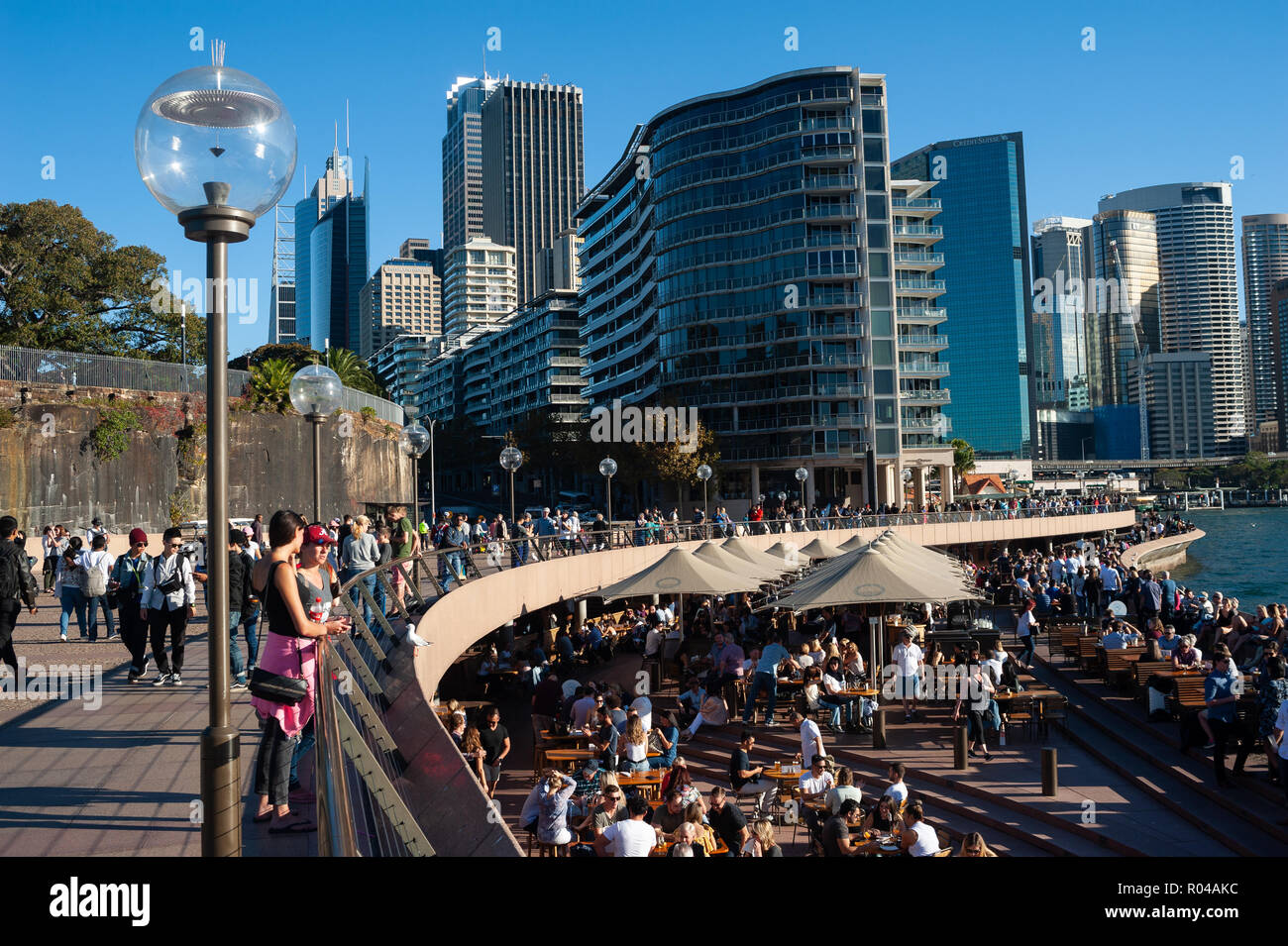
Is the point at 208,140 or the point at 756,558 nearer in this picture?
the point at 208,140

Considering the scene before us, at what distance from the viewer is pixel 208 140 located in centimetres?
398

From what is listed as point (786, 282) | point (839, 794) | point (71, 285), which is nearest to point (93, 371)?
point (71, 285)

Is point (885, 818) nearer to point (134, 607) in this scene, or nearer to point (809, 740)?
point (809, 740)

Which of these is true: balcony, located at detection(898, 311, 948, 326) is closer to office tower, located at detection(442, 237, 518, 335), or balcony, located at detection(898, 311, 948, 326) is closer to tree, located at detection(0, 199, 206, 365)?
tree, located at detection(0, 199, 206, 365)

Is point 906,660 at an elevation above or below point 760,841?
above

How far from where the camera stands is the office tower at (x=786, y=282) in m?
74.6

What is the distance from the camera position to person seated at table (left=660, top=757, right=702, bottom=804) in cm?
984

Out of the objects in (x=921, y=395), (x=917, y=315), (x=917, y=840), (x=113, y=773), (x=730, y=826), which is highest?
(x=917, y=315)

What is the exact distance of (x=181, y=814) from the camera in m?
5.80

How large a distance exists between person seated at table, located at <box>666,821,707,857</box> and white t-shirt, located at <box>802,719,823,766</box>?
3885 millimetres

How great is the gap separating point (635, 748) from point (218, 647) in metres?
8.84

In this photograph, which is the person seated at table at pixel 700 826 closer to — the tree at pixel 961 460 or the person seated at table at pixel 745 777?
the person seated at table at pixel 745 777
